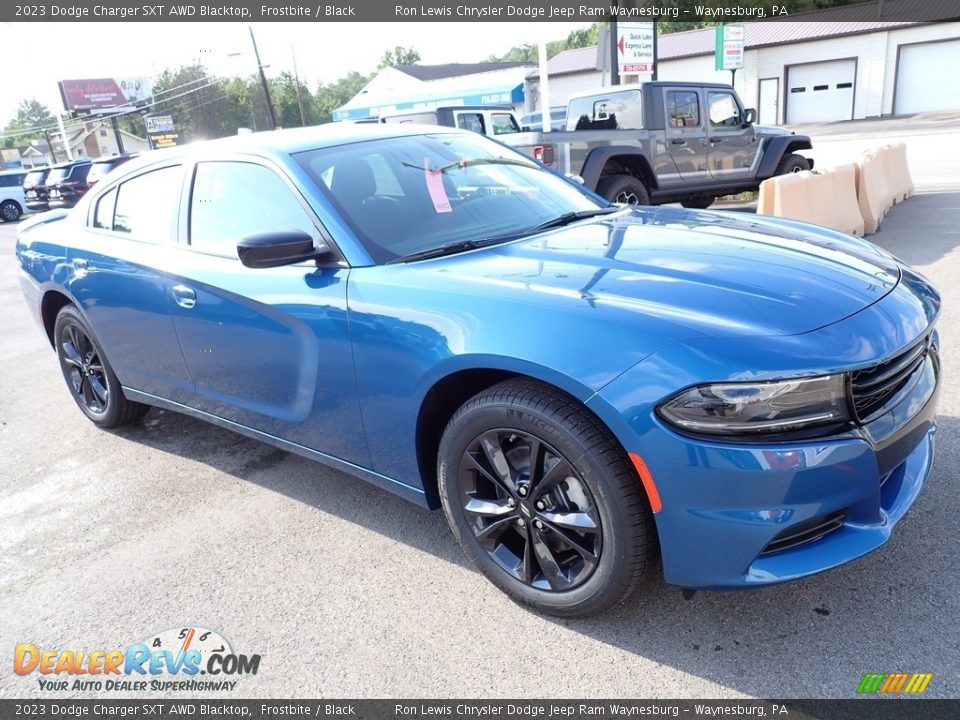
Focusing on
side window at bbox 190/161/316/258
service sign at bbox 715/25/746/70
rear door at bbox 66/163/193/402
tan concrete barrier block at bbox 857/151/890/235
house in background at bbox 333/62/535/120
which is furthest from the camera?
house in background at bbox 333/62/535/120

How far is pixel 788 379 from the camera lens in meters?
1.97

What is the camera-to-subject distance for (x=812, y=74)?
36.5 meters

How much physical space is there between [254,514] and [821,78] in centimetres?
4048

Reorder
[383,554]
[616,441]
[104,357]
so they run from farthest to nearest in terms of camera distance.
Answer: [104,357] < [383,554] < [616,441]

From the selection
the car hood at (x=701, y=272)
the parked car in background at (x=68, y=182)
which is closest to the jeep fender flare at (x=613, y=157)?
the car hood at (x=701, y=272)

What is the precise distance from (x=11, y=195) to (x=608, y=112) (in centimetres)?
2230

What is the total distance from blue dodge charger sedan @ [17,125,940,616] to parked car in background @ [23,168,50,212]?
23.7m

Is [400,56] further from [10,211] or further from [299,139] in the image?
[299,139]

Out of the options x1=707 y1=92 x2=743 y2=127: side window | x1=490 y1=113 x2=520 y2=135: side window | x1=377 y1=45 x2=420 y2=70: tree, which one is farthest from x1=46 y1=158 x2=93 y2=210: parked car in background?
x1=377 y1=45 x2=420 y2=70: tree

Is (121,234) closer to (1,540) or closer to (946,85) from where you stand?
(1,540)

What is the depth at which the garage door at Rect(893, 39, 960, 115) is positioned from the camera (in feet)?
108

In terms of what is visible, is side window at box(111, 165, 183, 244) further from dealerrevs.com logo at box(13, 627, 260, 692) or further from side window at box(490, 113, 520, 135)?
side window at box(490, 113, 520, 135)

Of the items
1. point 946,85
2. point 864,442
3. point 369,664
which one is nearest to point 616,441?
point 864,442

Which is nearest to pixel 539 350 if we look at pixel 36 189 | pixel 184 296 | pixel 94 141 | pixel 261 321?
pixel 261 321
